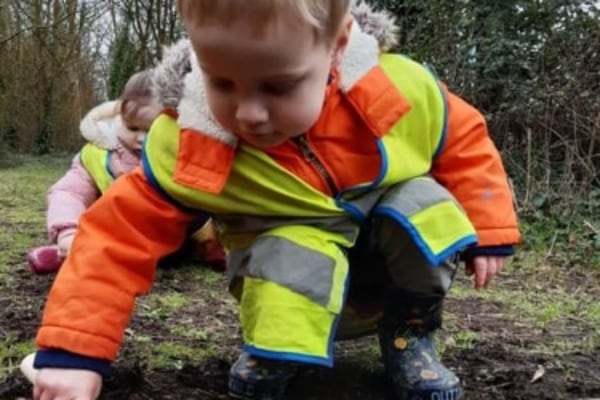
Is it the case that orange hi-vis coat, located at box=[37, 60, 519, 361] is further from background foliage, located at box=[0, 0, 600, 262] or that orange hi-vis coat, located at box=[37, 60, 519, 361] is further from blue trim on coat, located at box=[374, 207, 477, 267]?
background foliage, located at box=[0, 0, 600, 262]

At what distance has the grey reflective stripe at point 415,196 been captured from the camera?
1.59m

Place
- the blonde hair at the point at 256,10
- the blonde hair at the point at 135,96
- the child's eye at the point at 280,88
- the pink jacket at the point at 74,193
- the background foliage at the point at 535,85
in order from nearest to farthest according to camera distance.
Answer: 1. the blonde hair at the point at 256,10
2. the child's eye at the point at 280,88
3. the pink jacket at the point at 74,193
4. the blonde hair at the point at 135,96
5. the background foliage at the point at 535,85

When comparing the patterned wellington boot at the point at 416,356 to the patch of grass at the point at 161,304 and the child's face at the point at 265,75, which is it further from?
the patch of grass at the point at 161,304

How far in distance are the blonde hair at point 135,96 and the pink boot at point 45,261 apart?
66cm

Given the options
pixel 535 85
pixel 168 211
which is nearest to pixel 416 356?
pixel 168 211

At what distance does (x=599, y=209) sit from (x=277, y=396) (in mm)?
3384

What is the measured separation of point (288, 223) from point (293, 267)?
5.4 inches

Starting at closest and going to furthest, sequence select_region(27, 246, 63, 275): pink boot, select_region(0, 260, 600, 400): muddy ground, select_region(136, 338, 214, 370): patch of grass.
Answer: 1. select_region(0, 260, 600, 400): muddy ground
2. select_region(136, 338, 214, 370): patch of grass
3. select_region(27, 246, 63, 275): pink boot

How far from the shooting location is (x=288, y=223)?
1.62 meters

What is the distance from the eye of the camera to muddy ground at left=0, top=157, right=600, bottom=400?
1.72 meters

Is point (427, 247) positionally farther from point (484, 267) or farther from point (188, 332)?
point (188, 332)

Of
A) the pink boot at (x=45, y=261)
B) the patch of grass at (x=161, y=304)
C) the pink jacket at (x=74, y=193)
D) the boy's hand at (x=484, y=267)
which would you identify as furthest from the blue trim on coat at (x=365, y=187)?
the pink jacket at (x=74, y=193)

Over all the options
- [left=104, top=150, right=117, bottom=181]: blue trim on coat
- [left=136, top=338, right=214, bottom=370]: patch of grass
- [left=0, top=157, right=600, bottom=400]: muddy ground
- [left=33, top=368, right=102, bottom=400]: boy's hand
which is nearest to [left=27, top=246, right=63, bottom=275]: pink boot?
[left=0, top=157, right=600, bottom=400]: muddy ground

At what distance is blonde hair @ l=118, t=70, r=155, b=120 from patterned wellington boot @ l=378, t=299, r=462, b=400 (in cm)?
188
